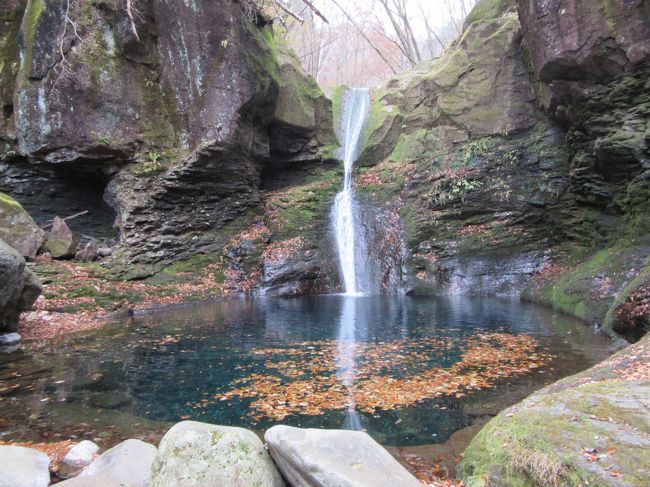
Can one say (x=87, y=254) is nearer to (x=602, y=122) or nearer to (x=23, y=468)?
(x=23, y=468)

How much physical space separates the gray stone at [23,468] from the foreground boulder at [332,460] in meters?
1.75

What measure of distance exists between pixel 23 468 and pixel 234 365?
13.3 feet

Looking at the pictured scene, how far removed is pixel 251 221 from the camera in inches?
738

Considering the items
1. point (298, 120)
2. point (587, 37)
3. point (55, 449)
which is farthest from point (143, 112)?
point (587, 37)

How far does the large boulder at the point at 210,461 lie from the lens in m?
2.92

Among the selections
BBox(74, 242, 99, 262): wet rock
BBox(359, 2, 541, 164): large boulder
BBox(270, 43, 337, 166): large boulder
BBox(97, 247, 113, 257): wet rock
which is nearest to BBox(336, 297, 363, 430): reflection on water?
BBox(97, 247, 113, 257): wet rock

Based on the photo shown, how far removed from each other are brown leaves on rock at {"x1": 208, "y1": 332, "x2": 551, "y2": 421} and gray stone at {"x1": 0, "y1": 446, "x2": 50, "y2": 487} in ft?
7.19

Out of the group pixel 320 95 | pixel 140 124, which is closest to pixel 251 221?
pixel 140 124

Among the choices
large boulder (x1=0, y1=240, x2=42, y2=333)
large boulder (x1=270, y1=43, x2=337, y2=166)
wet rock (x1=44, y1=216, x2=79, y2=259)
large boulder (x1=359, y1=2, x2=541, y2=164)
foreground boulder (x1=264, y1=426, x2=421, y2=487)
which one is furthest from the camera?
large boulder (x1=270, y1=43, x2=337, y2=166)

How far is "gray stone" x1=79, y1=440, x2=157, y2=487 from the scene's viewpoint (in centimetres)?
329

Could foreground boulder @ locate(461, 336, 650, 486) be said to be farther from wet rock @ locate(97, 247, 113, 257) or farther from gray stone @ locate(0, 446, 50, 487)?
wet rock @ locate(97, 247, 113, 257)

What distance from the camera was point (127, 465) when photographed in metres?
3.40

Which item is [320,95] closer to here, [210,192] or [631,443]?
[210,192]

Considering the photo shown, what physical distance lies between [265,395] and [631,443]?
167 inches
